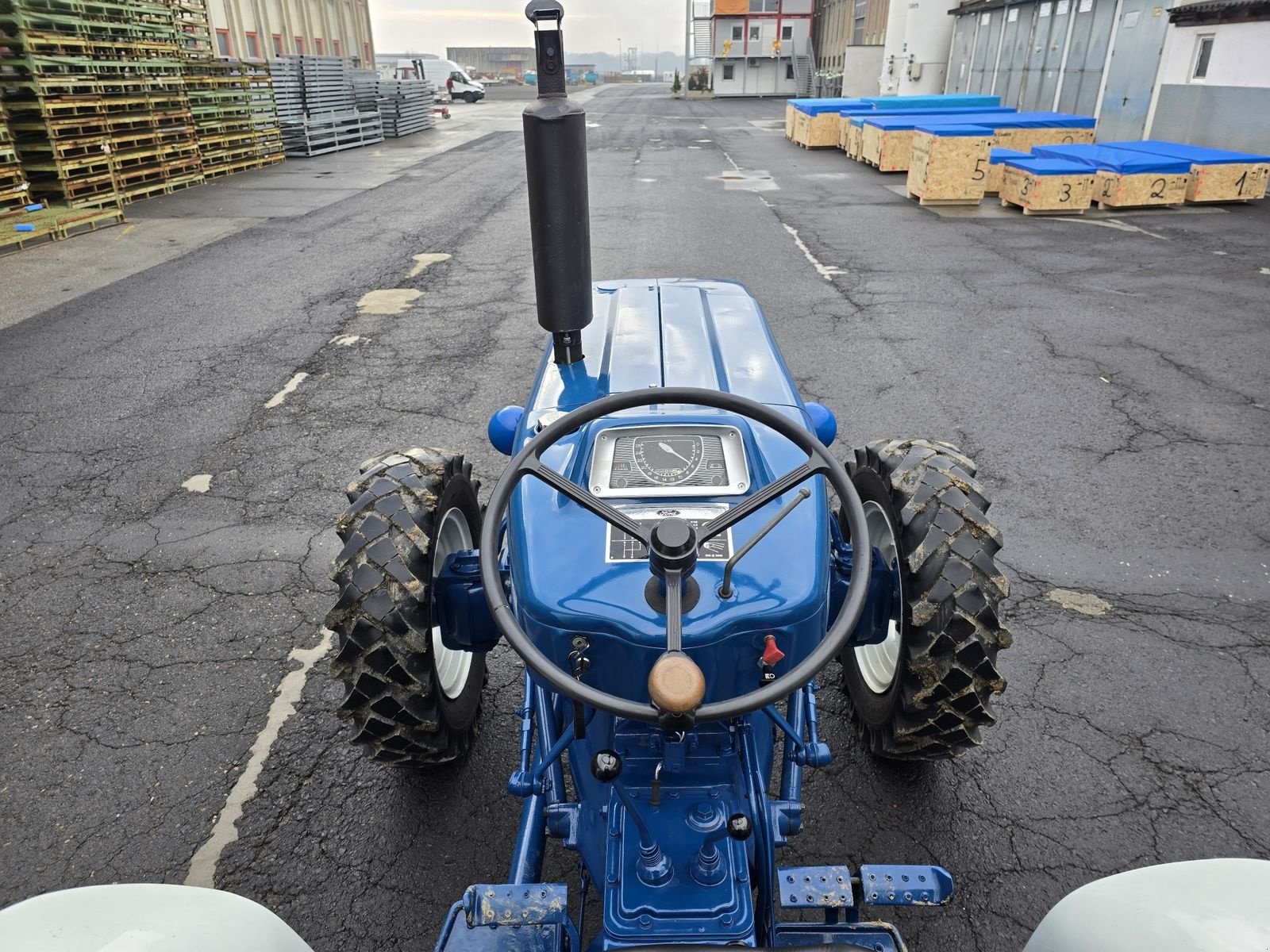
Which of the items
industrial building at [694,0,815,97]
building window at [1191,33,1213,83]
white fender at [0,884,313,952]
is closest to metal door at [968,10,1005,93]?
building window at [1191,33,1213,83]

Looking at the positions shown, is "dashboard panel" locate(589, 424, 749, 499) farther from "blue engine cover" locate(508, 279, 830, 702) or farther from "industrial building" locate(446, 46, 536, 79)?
"industrial building" locate(446, 46, 536, 79)

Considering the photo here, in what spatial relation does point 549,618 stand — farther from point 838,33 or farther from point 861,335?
point 838,33

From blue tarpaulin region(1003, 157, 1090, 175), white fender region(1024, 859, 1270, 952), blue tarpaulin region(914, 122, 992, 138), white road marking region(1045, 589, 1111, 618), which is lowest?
white road marking region(1045, 589, 1111, 618)

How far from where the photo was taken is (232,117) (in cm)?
1786

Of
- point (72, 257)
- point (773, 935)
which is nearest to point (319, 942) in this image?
point (773, 935)

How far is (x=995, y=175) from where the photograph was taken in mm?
13938

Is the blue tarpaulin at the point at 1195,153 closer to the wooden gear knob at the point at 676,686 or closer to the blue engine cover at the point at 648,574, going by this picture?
the blue engine cover at the point at 648,574

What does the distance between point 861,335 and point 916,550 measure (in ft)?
17.7

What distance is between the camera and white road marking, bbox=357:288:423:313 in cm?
851

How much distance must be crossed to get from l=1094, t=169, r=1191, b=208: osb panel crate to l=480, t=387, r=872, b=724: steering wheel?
535 inches

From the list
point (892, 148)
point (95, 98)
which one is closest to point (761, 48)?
point (892, 148)

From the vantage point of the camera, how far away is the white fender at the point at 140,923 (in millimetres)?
1393

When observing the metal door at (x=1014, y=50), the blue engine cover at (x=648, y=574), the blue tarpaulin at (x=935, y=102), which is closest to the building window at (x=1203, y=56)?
the blue tarpaulin at (x=935, y=102)

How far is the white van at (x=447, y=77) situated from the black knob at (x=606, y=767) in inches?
Answer: 1850
